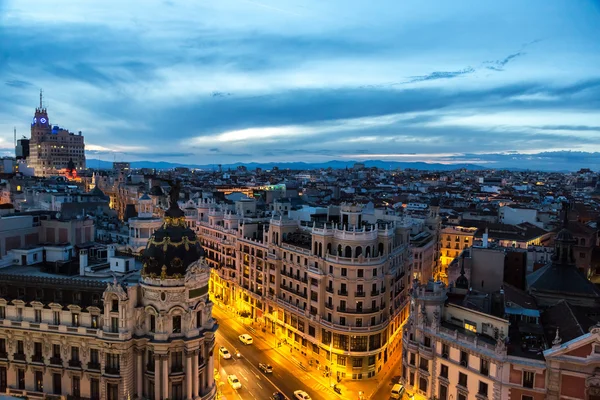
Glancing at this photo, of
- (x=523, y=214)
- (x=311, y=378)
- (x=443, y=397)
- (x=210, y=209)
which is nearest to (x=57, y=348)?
(x=311, y=378)

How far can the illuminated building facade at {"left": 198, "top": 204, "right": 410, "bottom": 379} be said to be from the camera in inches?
3199

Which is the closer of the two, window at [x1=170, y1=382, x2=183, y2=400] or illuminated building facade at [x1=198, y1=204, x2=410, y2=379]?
window at [x1=170, y1=382, x2=183, y2=400]

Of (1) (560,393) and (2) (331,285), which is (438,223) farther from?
(1) (560,393)

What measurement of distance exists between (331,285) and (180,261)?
35.7 meters

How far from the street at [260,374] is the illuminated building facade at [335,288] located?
15.3ft

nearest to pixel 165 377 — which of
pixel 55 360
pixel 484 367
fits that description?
pixel 55 360

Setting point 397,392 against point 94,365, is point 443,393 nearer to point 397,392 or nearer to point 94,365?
point 397,392

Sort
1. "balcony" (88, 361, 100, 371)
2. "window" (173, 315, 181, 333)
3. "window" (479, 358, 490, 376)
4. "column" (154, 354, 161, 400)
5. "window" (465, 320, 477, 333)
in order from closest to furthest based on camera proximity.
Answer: "window" (479, 358, 490, 376)
"column" (154, 354, 161, 400)
"window" (173, 315, 181, 333)
"balcony" (88, 361, 100, 371)
"window" (465, 320, 477, 333)

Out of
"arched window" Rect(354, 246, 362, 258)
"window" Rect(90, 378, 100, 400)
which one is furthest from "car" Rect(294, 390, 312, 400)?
Result: "window" Rect(90, 378, 100, 400)

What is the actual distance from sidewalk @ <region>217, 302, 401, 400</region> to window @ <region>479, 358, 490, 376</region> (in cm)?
2603

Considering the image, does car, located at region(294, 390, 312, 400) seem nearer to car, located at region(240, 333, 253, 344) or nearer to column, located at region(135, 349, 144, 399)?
car, located at region(240, 333, 253, 344)

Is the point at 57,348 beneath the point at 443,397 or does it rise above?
above

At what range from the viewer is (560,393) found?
47.5 m

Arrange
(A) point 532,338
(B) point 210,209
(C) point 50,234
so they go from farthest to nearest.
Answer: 1. (B) point 210,209
2. (C) point 50,234
3. (A) point 532,338
